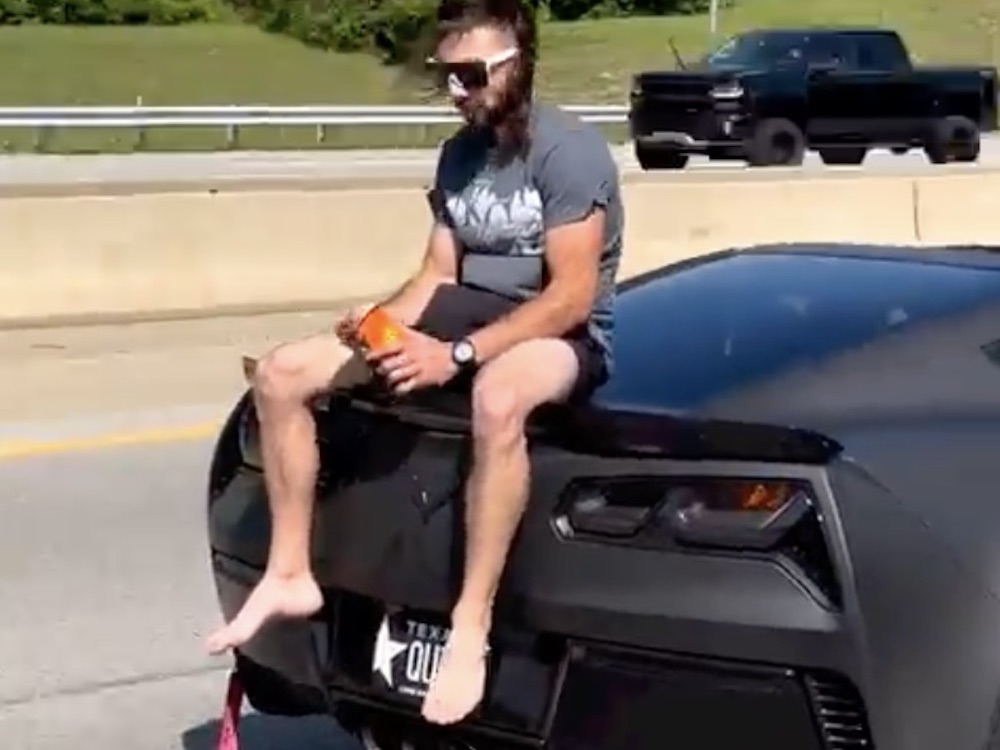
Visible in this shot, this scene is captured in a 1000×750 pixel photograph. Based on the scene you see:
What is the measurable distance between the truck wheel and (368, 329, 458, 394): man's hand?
28896 millimetres

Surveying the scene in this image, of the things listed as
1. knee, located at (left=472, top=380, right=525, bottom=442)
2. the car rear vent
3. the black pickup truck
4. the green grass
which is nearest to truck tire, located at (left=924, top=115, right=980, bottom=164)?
the black pickup truck

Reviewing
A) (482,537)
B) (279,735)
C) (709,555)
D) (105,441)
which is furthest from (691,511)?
(105,441)

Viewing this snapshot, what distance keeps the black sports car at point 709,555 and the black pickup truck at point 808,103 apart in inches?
1028

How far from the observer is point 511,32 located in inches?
202

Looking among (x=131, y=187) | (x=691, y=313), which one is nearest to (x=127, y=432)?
(x=131, y=187)

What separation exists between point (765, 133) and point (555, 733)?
27.3 metres

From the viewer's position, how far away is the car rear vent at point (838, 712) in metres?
4.28

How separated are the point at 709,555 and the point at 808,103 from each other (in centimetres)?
2826

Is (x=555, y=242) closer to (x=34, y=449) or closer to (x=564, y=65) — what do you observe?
(x=34, y=449)

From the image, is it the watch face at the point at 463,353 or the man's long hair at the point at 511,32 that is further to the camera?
the man's long hair at the point at 511,32

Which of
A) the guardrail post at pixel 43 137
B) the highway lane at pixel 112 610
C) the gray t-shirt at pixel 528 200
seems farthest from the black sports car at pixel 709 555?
the guardrail post at pixel 43 137

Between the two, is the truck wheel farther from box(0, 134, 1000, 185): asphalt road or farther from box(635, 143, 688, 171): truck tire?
box(635, 143, 688, 171): truck tire

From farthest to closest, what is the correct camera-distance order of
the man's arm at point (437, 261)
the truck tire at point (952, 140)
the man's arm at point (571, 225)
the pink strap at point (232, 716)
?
the truck tire at point (952, 140), the man's arm at point (437, 261), the pink strap at point (232, 716), the man's arm at point (571, 225)

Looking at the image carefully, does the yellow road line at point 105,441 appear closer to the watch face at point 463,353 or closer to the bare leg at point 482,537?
the watch face at point 463,353
